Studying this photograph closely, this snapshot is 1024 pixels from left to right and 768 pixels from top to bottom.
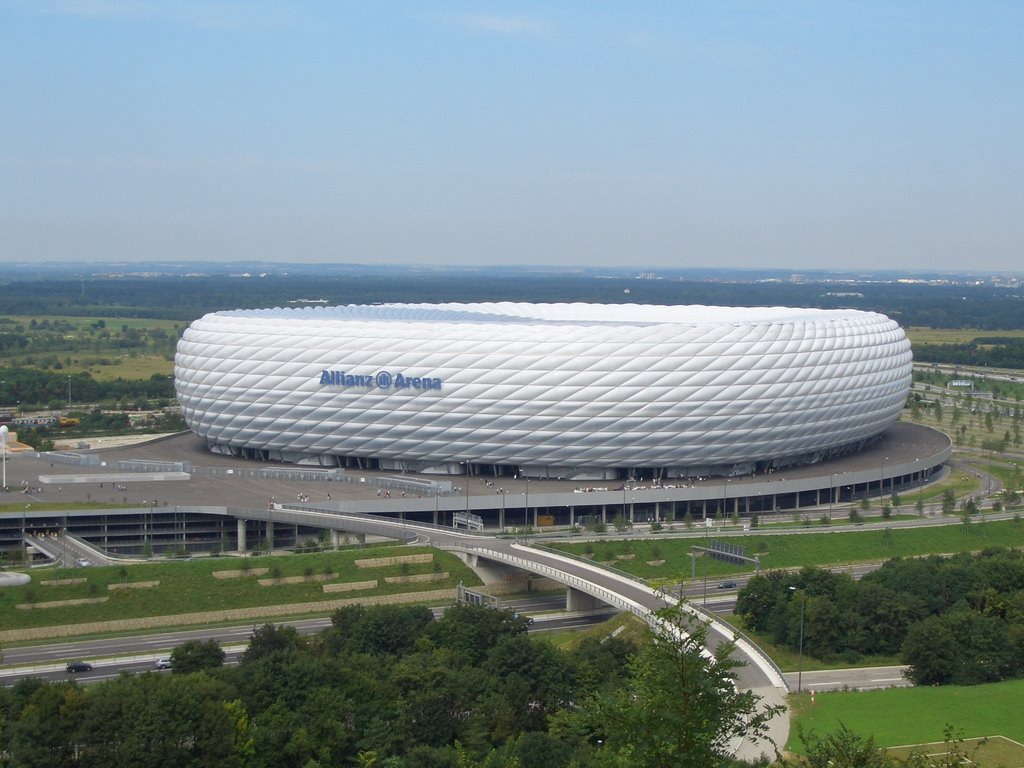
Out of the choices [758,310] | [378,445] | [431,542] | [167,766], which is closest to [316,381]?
[378,445]

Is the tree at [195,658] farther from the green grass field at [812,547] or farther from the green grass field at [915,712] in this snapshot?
the green grass field at [812,547]

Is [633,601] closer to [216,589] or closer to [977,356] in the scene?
[216,589]

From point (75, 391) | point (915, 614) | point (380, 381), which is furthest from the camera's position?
point (75, 391)

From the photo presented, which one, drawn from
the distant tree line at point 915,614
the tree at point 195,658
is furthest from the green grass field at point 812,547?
the tree at point 195,658

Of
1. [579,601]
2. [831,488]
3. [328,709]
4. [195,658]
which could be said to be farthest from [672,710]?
[831,488]

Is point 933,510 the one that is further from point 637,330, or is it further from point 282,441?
point 282,441

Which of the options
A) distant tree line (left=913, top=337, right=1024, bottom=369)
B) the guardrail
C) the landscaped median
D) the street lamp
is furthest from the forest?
distant tree line (left=913, top=337, right=1024, bottom=369)
